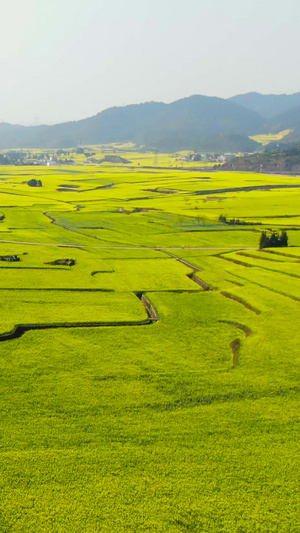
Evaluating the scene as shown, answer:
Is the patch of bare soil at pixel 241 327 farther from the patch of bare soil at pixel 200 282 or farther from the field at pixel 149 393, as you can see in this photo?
the patch of bare soil at pixel 200 282

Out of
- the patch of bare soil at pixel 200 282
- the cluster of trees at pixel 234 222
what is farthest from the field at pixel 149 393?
the cluster of trees at pixel 234 222

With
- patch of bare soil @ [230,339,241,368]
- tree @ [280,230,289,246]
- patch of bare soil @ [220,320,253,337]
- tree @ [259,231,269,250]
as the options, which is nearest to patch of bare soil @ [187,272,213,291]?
patch of bare soil @ [220,320,253,337]

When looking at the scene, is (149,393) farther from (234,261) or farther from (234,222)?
(234,222)

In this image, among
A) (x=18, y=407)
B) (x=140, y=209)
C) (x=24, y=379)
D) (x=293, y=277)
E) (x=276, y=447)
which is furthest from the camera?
(x=140, y=209)

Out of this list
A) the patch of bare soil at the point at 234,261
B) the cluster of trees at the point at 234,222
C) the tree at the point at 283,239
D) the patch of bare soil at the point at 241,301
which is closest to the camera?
the patch of bare soil at the point at 241,301

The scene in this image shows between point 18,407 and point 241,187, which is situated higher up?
point 241,187

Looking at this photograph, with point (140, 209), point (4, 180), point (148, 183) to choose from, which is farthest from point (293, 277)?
point (4, 180)

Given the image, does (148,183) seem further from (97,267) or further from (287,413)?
(287,413)

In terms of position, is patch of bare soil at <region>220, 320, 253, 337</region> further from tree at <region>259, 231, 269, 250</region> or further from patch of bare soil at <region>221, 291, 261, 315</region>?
tree at <region>259, 231, 269, 250</region>
